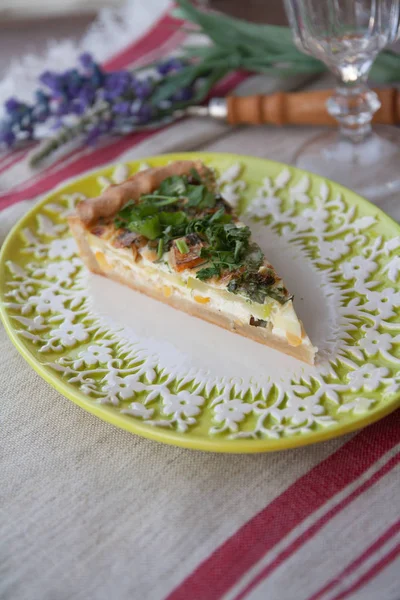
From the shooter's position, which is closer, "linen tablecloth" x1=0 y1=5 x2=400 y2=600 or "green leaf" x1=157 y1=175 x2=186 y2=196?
"linen tablecloth" x1=0 y1=5 x2=400 y2=600

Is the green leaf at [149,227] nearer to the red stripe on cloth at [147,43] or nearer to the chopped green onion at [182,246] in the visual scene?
the chopped green onion at [182,246]

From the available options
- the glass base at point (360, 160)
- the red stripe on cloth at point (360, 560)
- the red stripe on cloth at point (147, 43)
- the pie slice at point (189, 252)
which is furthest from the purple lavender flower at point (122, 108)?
the red stripe on cloth at point (360, 560)

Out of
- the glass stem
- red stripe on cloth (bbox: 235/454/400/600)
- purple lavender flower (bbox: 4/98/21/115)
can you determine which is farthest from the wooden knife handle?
red stripe on cloth (bbox: 235/454/400/600)

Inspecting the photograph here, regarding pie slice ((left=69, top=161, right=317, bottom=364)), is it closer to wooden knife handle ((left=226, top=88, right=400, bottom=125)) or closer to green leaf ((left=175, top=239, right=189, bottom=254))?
green leaf ((left=175, top=239, right=189, bottom=254))

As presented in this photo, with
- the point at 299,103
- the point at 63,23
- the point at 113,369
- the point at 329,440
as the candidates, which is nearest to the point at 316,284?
the point at 329,440

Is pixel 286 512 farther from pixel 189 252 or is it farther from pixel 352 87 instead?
pixel 352 87

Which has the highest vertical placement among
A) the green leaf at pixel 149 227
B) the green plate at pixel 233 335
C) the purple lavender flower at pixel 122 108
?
the purple lavender flower at pixel 122 108

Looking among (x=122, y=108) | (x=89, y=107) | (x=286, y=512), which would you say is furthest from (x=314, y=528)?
(x=89, y=107)
